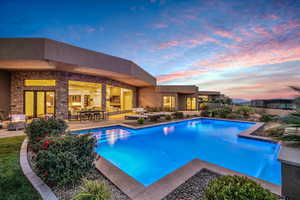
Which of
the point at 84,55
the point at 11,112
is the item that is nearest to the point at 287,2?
the point at 84,55

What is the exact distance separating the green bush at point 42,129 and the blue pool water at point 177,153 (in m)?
1.71

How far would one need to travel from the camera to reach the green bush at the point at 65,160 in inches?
89.5

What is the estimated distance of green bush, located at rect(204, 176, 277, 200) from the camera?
4.65 feet

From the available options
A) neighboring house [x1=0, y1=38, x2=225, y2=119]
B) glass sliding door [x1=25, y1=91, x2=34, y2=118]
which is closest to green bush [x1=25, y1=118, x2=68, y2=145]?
neighboring house [x1=0, y1=38, x2=225, y2=119]

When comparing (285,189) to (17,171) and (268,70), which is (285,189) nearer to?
(17,171)

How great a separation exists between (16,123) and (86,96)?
6590 millimetres

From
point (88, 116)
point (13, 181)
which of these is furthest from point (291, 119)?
point (88, 116)

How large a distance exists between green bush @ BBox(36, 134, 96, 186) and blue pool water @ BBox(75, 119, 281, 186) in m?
0.92

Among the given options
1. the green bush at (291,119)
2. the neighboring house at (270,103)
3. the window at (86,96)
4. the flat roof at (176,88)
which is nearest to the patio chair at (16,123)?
the window at (86,96)

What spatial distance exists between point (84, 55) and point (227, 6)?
8177 mm

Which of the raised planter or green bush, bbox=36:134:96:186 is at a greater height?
green bush, bbox=36:134:96:186

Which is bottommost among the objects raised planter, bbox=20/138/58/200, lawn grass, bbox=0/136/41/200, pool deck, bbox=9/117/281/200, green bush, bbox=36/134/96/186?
pool deck, bbox=9/117/281/200

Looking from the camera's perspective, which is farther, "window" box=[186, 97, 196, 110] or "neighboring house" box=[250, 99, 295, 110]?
"window" box=[186, 97, 196, 110]

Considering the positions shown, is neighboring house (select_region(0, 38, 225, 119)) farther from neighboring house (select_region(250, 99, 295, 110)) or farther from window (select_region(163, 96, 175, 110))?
neighboring house (select_region(250, 99, 295, 110))
